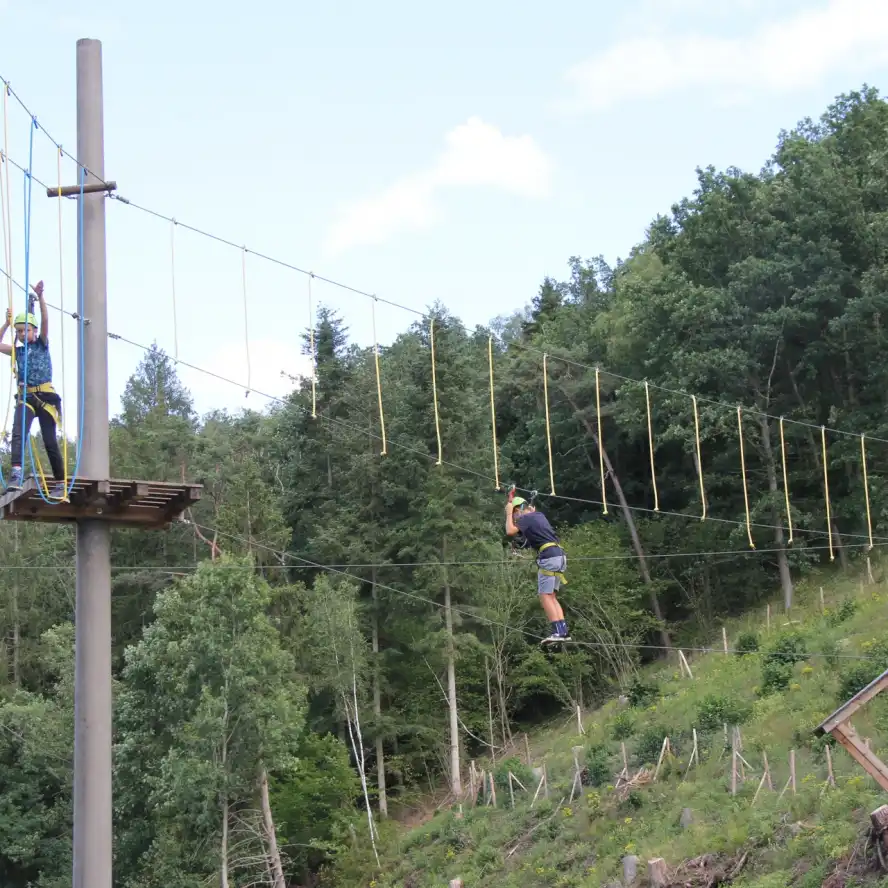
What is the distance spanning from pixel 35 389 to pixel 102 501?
1251 mm

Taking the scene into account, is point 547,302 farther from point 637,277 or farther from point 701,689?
point 701,689

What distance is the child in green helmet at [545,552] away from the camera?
48.7 ft

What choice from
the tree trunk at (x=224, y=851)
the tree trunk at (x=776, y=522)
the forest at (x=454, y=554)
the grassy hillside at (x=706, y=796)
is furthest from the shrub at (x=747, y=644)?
the tree trunk at (x=224, y=851)

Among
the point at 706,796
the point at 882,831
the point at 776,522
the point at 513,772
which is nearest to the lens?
the point at 882,831

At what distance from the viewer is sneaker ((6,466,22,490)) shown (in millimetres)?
9609

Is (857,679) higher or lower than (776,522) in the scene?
lower

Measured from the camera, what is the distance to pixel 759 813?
21.3 metres

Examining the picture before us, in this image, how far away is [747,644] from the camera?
33.2 m

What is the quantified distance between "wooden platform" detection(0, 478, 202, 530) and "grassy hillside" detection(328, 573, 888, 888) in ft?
37.9

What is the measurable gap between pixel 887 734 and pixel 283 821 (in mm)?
17694

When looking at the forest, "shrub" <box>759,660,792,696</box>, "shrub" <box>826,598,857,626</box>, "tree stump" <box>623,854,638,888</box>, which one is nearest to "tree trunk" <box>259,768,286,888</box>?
the forest

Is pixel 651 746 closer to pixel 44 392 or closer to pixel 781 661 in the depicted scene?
pixel 781 661

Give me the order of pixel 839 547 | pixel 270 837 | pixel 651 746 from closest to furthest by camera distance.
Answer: pixel 651 746, pixel 270 837, pixel 839 547

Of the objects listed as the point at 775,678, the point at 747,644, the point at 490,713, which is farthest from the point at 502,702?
the point at 775,678
